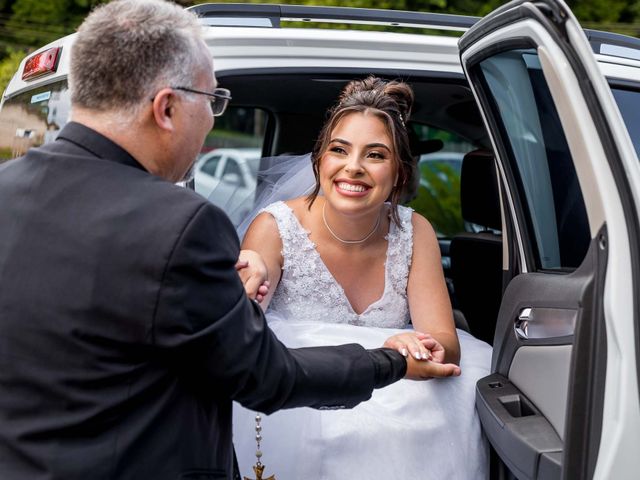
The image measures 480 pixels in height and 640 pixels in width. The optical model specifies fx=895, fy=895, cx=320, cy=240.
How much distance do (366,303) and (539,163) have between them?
0.97 meters

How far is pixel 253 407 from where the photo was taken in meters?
1.91

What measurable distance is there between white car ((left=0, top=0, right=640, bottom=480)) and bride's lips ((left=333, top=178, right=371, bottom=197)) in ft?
1.17

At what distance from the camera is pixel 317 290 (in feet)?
10.5

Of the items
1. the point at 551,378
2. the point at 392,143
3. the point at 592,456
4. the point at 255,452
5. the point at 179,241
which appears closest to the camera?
the point at 179,241

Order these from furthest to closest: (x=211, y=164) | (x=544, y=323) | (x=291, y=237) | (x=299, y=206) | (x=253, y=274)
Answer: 1. (x=211, y=164)
2. (x=299, y=206)
3. (x=291, y=237)
4. (x=253, y=274)
5. (x=544, y=323)

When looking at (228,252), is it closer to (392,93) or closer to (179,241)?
(179,241)

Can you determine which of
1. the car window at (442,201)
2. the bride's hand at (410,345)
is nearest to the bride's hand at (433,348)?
the bride's hand at (410,345)

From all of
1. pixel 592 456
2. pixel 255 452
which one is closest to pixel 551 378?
pixel 592 456

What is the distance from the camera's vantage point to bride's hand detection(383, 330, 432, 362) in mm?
2570

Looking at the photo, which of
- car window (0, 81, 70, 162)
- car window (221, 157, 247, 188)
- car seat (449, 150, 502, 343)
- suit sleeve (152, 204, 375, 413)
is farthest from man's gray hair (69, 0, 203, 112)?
car window (221, 157, 247, 188)

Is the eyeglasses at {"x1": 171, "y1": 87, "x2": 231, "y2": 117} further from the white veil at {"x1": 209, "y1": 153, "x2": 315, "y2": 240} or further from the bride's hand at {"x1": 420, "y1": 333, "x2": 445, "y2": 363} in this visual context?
the white veil at {"x1": 209, "y1": 153, "x2": 315, "y2": 240}

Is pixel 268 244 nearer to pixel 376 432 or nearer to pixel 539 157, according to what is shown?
pixel 376 432

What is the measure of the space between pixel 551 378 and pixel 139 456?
105 cm

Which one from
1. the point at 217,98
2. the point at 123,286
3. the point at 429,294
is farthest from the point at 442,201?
the point at 123,286
